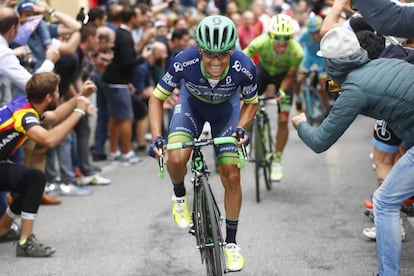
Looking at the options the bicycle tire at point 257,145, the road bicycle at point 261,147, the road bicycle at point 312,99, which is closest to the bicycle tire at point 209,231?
the road bicycle at point 261,147

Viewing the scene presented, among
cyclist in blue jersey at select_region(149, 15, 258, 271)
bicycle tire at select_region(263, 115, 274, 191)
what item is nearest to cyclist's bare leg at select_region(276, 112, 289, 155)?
bicycle tire at select_region(263, 115, 274, 191)

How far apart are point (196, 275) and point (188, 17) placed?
506 inches

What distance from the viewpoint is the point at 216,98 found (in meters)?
6.86

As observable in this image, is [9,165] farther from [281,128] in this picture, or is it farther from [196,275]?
[281,128]

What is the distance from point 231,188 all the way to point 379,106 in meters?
1.58

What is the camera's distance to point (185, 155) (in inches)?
263

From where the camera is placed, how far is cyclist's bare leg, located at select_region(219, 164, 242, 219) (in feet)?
21.4

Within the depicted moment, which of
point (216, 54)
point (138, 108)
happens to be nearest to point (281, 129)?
point (138, 108)

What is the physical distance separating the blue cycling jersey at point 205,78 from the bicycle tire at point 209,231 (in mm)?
860

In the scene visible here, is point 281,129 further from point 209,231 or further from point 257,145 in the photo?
point 209,231

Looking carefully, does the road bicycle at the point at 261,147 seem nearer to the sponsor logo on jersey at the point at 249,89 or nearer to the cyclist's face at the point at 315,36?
the sponsor logo on jersey at the point at 249,89

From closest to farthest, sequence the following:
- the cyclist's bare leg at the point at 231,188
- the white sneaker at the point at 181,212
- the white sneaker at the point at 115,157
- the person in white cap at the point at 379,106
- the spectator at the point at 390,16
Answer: the spectator at the point at 390,16, the person in white cap at the point at 379,106, the cyclist's bare leg at the point at 231,188, the white sneaker at the point at 181,212, the white sneaker at the point at 115,157

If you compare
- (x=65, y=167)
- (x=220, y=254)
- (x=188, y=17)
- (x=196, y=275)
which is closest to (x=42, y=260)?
(x=196, y=275)

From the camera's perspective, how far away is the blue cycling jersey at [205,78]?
260 inches
